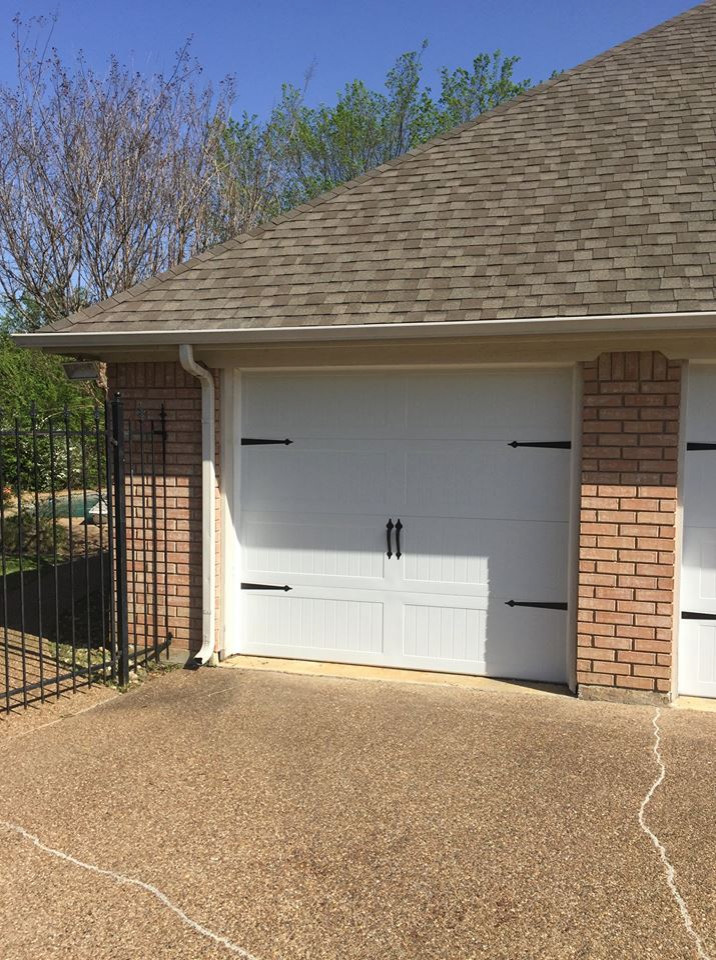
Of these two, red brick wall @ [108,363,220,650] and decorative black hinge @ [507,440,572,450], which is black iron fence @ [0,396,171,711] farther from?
decorative black hinge @ [507,440,572,450]

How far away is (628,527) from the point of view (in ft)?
17.3

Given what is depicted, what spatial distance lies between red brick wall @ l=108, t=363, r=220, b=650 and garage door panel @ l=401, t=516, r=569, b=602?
1.71 m

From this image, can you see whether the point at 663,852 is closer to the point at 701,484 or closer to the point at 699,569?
the point at 699,569

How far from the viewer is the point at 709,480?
17.4ft

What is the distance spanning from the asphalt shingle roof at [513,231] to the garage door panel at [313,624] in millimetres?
2201

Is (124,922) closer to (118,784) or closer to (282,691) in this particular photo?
(118,784)

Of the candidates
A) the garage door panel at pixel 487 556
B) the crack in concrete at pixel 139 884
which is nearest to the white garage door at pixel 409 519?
the garage door panel at pixel 487 556

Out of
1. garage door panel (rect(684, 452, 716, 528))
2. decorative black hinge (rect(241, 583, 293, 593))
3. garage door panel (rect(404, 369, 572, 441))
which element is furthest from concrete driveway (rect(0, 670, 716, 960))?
garage door panel (rect(404, 369, 572, 441))

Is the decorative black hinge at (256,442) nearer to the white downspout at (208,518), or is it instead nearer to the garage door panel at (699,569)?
the white downspout at (208,518)

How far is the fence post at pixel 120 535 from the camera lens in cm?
561

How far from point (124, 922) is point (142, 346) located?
4.07 meters

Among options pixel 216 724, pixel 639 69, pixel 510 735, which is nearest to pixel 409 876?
pixel 510 735

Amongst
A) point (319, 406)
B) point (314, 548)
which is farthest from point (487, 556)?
point (319, 406)

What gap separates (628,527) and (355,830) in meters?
2.80
